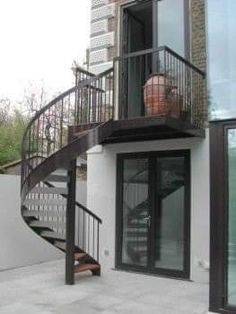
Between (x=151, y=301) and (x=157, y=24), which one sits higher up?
(x=157, y=24)

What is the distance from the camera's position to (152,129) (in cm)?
884

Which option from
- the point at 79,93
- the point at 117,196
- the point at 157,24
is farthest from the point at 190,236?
the point at 157,24

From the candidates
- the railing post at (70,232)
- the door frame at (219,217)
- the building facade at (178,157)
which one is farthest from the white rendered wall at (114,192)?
the door frame at (219,217)

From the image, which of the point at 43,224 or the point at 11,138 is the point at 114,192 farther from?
the point at 11,138

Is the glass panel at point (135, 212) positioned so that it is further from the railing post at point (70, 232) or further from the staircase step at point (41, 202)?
the railing post at point (70, 232)

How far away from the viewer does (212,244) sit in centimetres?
662

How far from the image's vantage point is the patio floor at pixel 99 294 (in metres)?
6.94

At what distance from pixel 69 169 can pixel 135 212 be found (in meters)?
1.83

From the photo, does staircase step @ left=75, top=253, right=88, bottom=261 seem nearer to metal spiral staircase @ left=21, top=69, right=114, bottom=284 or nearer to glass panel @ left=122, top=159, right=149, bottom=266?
metal spiral staircase @ left=21, top=69, right=114, bottom=284

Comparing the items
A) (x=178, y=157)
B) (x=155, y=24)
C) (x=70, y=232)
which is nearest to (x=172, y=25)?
(x=155, y=24)

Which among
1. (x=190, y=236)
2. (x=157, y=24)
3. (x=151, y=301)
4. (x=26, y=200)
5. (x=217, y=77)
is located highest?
(x=157, y=24)

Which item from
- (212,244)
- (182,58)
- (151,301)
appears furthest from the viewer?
(182,58)

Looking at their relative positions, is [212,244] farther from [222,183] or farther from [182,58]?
[182,58]

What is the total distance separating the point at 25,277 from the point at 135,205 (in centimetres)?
240
